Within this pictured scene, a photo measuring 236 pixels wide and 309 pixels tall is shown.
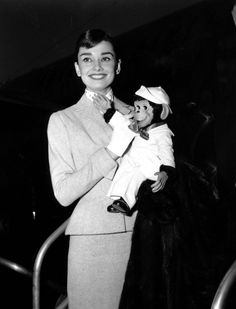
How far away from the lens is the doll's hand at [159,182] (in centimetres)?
98

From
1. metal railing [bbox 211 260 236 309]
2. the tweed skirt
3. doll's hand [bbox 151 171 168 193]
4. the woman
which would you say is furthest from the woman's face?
metal railing [bbox 211 260 236 309]

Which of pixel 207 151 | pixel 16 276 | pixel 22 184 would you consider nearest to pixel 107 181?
pixel 207 151

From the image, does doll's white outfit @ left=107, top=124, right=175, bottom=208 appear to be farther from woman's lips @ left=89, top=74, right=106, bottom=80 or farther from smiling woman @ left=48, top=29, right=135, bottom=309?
woman's lips @ left=89, top=74, right=106, bottom=80

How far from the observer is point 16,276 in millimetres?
2846

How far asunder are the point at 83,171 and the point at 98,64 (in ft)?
0.94

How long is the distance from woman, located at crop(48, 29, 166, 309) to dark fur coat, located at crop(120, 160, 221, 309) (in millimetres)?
53

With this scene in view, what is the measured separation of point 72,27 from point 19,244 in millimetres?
1550

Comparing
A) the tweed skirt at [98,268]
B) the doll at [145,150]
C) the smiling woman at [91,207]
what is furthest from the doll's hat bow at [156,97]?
the tweed skirt at [98,268]

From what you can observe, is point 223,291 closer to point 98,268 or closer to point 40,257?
point 98,268

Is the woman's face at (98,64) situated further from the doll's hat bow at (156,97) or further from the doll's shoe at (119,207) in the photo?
the doll's shoe at (119,207)

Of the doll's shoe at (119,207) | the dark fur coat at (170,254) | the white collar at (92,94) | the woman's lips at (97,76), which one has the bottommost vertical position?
the dark fur coat at (170,254)

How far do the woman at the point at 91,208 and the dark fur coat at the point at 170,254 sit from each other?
2.1 inches

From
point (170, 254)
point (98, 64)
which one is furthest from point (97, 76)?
point (170, 254)

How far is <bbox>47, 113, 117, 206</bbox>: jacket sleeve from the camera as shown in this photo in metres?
1.04
